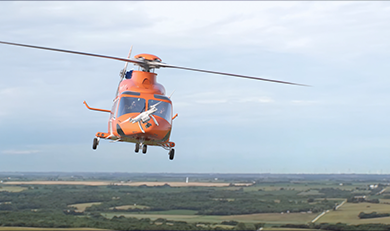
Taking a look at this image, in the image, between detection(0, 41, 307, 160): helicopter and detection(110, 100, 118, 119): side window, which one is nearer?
detection(0, 41, 307, 160): helicopter

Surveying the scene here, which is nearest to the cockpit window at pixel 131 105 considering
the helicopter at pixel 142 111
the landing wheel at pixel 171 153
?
the helicopter at pixel 142 111

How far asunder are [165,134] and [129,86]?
3.80 metres

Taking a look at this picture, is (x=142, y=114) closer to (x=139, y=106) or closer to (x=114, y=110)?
(x=139, y=106)

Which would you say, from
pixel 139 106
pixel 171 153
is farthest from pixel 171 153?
pixel 139 106

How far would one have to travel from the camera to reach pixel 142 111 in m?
24.6

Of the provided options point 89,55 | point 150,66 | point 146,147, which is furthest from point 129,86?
point 89,55

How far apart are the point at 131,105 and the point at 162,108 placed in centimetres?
158

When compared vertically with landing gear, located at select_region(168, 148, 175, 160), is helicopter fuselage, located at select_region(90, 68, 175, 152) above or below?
above

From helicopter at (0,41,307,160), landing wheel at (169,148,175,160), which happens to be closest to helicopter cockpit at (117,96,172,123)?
helicopter at (0,41,307,160)

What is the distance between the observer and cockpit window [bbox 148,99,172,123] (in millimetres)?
24750

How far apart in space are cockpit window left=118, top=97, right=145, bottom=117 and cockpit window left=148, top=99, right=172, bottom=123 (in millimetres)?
456

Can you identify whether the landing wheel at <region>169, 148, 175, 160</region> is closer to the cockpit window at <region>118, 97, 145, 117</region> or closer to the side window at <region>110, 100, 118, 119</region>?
the cockpit window at <region>118, 97, 145, 117</region>

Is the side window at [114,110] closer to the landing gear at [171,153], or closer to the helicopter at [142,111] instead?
the helicopter at [142,111]

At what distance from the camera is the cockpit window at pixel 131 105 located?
24703mm
